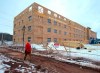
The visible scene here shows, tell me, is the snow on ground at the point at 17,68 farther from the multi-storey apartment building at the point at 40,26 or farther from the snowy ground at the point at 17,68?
the multi-storey apartment building at the point at 40,26

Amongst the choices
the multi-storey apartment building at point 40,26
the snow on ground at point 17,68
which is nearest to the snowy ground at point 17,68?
the snow on ground at point 17,68

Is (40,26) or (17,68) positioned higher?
(40,26)

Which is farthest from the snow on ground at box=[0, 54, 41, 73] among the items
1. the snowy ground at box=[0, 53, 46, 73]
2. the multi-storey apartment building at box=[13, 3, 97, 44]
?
the multi-storey apartment building at box=[13, 3, 97, 44]

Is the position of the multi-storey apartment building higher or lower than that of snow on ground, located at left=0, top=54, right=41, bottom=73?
higher

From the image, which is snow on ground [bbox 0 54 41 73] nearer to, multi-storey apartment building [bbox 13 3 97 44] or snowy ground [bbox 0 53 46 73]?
snowy ground [bbox 0 53 46 73]

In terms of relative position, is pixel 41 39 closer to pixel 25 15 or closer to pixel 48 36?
pixel 48 36

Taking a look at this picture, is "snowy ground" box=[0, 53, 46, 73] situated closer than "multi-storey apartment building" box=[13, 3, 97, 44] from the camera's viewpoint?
Yes

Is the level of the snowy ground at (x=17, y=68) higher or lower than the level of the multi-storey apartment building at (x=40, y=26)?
lower

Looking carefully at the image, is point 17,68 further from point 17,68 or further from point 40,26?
point 40,26

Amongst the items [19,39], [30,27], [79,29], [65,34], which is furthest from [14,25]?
[79,29]

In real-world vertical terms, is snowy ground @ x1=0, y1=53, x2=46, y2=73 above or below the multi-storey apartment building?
below

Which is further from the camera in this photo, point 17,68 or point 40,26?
point 40,26

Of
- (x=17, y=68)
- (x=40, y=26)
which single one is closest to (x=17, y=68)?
(x=17, y=68)

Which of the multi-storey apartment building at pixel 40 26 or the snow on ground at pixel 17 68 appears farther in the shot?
the multi-storey apartment building at pixel 40 26
